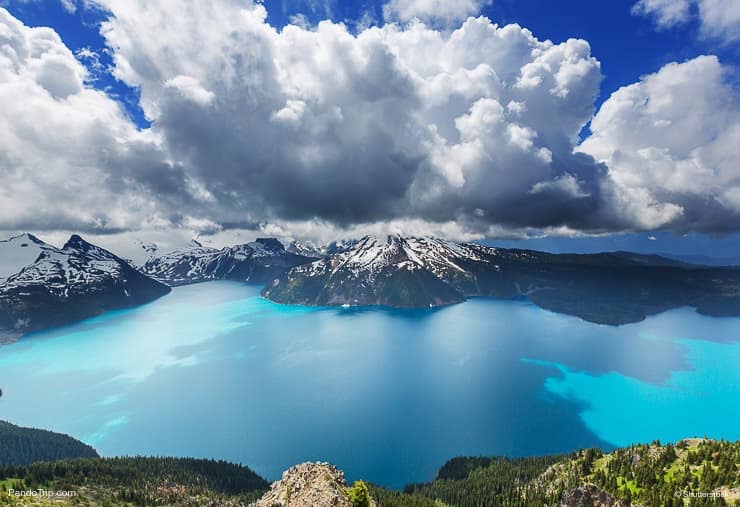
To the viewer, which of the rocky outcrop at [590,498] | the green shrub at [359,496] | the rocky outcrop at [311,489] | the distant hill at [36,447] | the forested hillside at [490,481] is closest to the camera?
the rocky outcrop at [311,489]

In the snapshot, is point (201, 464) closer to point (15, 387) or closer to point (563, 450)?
point (563, 450)

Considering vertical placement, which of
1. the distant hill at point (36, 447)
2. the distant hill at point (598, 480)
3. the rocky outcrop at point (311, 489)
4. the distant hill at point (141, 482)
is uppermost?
the rocky outcrop at point (311, 489)

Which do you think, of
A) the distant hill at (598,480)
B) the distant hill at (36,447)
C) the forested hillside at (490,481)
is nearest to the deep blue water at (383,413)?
the distant hill at (36,447)

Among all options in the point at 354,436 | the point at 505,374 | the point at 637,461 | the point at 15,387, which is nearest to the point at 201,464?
the point at 354,436

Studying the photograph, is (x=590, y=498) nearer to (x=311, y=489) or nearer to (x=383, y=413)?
(x=311, y=489)

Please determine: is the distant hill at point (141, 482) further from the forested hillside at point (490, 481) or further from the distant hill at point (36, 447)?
the distant hill at point (36, 447)

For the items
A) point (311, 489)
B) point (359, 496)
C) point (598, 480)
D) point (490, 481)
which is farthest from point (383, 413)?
point (359, 496)
